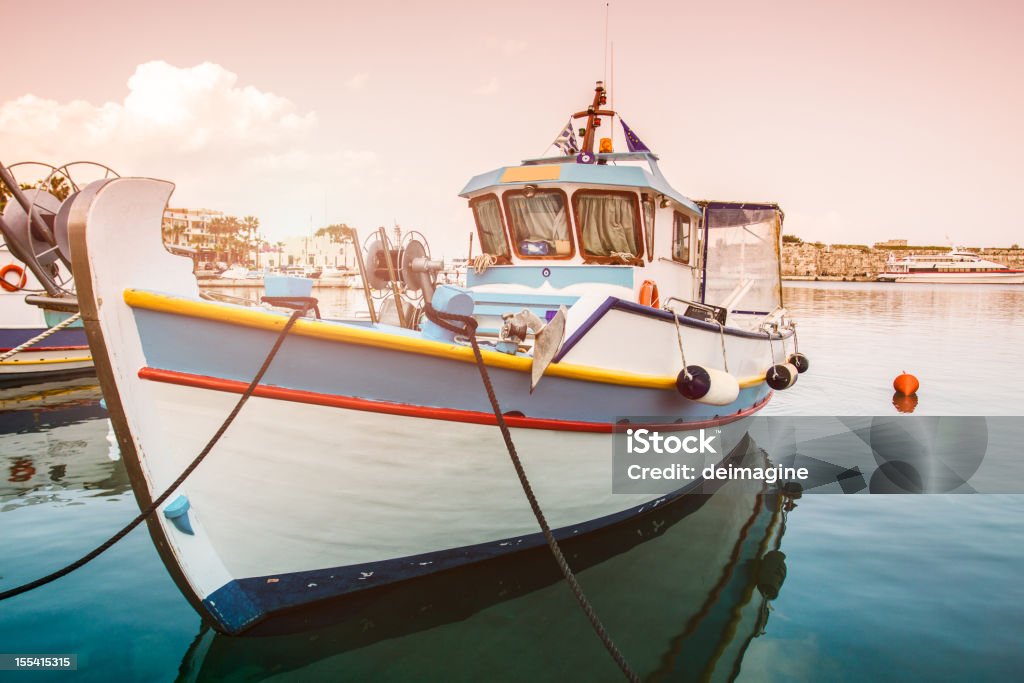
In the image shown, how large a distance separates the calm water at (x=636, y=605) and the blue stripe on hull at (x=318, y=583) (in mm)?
203

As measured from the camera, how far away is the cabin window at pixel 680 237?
7.32 metres

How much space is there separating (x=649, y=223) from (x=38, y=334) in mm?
13574

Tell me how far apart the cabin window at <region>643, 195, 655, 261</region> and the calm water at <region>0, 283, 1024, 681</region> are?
279cm

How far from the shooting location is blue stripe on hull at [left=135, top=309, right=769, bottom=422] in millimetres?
3232

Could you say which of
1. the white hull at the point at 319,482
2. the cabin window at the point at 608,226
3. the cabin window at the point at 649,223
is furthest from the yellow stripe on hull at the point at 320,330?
the cabin window at the point at 649,223

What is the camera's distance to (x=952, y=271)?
357ft

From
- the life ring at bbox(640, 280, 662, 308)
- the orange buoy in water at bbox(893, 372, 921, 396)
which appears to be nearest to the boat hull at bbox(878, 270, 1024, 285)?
the orange buoy in water at bbox(893, 372, 921, 396)

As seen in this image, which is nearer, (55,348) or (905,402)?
(905,402)

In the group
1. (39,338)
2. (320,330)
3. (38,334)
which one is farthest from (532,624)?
(38,334)

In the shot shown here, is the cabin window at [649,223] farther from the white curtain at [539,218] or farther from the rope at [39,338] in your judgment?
the rope at [39,338]

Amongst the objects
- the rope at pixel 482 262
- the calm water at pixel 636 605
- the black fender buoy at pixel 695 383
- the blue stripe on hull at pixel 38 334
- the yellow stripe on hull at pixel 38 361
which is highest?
the rope at pixel 482 262

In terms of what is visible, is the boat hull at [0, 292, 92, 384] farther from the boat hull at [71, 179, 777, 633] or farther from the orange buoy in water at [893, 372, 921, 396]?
the orange buoy in water at [893, 372, 921, 396]

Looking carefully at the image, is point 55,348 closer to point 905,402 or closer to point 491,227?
point 491,227

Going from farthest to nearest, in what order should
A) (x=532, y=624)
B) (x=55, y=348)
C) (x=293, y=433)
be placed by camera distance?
(x=55, y=348)
(x=532, y=624)
(x=293, y=433)
